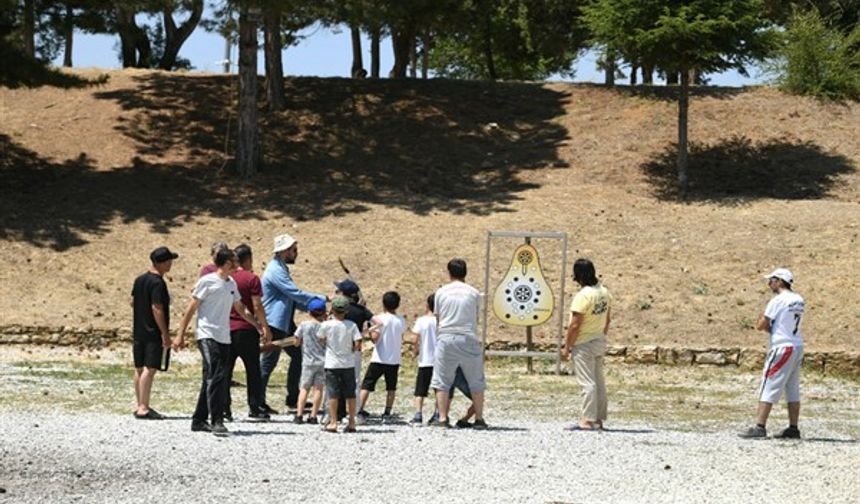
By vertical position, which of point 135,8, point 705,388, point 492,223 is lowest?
point 705,388

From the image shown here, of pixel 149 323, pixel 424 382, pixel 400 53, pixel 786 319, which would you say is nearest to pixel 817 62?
pixel 400 53

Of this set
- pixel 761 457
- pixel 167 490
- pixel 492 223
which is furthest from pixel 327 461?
pixel 492 223

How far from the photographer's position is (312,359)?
13023mm

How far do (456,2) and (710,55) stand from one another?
29.3 ft

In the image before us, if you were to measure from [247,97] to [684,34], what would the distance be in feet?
30.7

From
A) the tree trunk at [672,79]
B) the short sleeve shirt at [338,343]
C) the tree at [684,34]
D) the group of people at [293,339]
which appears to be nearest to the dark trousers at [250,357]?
the group of people at [293,339]

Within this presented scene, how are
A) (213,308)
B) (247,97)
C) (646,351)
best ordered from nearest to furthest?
A: 1. (213,308)
2. (646,351)
3. (247,97)

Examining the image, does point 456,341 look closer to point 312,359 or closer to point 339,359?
point 339,359

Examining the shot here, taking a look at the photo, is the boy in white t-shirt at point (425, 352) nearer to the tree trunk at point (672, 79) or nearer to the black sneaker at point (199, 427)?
the black sneaker at point (199, 427)

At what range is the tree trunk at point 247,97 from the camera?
29156 millimetres

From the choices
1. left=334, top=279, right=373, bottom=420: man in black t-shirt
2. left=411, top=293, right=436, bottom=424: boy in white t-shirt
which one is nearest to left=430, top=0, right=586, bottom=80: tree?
left=411, top=293, right=436, bottom=424: boy in white t-shirt

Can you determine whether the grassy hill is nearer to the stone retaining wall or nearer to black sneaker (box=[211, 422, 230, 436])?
the stone retaining wall

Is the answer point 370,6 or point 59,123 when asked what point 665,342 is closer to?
point 370,6

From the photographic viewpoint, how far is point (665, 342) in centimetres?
2167
